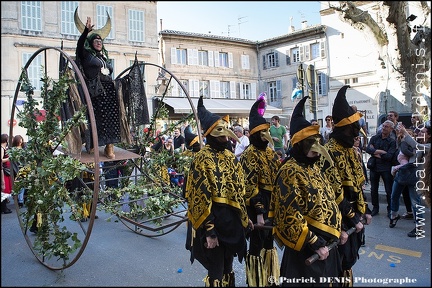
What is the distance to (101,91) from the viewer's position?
4867mm

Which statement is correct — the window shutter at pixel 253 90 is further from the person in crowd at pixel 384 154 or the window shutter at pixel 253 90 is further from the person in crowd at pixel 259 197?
the person in crowd at pixel 259 197

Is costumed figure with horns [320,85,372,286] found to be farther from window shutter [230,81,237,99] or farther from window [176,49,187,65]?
window shutter [230,81,237,99]

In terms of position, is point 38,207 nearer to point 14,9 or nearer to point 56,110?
point 56,110

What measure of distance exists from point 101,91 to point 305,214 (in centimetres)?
317

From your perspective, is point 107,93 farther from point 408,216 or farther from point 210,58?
point 210,58

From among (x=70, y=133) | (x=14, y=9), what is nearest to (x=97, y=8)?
(x=14, y=9)

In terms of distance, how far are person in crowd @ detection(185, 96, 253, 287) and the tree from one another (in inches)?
272

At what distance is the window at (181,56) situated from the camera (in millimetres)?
27141

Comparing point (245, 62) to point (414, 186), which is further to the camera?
point (245, 62)

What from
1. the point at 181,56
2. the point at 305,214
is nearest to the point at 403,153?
the point at 305,214

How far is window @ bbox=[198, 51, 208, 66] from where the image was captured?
1110 inches

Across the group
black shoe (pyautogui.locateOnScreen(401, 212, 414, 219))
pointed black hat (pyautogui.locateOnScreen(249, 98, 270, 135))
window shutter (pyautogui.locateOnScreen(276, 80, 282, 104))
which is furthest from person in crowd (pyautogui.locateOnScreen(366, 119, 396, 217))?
window shutter (pyautogui.locateOnScreen(276, 80, 282, 104))

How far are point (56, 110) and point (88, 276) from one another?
1959mm

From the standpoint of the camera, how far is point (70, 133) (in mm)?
4547
